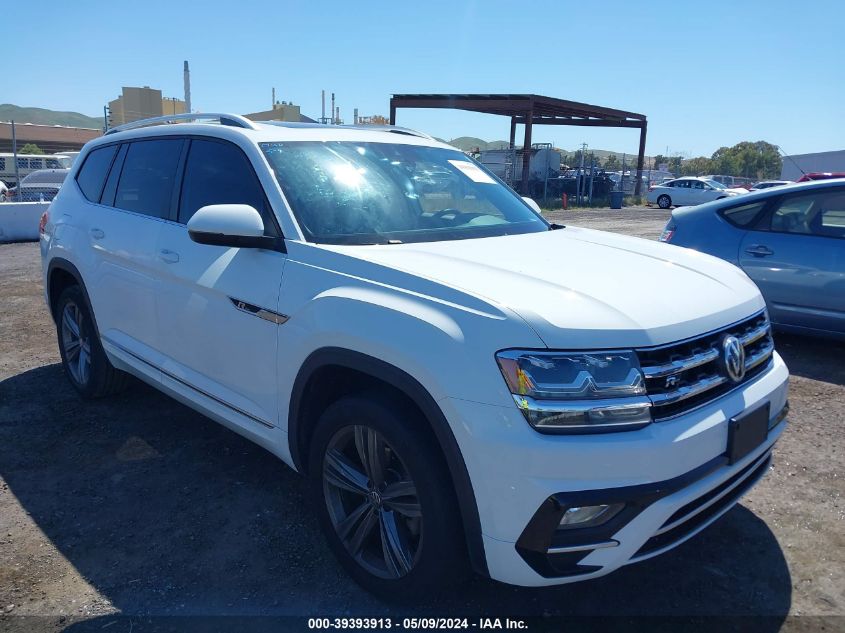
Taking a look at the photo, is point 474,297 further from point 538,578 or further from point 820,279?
point 820,279

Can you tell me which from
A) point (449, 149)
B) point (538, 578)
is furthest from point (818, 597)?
point (449, 149)

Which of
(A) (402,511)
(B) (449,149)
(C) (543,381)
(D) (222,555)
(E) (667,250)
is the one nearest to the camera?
(C) (543,381)

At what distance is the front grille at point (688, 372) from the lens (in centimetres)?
225

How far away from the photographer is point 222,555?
3.09 meters

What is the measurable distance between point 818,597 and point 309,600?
2.09 meters

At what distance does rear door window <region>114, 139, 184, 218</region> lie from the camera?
156 inches

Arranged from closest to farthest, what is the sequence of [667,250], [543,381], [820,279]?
[543,381]
[667,250]
[820,279]

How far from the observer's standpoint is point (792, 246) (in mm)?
5895

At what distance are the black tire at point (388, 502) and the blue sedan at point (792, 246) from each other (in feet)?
15.0

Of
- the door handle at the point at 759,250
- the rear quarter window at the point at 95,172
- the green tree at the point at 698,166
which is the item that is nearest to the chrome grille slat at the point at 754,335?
the door handle at the point at 759,250

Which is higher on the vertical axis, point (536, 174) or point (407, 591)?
point (536, 174)

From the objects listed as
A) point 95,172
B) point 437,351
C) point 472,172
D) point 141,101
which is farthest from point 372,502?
point 141,101

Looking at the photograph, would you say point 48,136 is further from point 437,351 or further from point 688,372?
point 688,372

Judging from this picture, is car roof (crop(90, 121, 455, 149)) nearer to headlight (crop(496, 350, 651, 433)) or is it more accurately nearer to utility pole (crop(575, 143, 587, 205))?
headlight (crop(496, 350, 651, 433))
